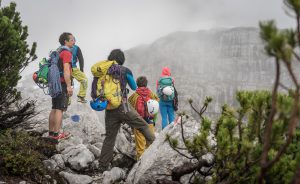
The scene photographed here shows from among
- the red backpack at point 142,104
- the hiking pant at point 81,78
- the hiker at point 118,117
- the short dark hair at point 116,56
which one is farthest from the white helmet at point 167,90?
the short dark hair at point 116,56

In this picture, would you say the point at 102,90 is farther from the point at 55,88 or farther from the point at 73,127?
the point at 73,127

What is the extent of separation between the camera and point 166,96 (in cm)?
1080

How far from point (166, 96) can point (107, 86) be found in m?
3.69

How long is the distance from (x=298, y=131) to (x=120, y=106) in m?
3.81

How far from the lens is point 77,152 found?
8.04m

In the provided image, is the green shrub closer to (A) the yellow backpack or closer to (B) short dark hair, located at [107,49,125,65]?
(A) the yellow backpack

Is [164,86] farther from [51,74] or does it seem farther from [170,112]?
[51,74]

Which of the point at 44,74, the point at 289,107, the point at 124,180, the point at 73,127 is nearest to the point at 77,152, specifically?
the point at 124,180

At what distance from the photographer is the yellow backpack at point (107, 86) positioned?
7.37 meters

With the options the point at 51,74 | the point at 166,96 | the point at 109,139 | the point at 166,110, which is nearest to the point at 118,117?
the point at 109,139

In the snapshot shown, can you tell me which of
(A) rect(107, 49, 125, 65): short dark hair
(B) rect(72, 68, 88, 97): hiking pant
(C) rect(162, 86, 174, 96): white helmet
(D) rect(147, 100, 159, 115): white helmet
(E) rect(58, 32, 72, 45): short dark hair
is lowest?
(D) rect(147, 100, 159, 115): white helmet

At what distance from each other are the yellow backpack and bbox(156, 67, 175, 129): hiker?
339cm

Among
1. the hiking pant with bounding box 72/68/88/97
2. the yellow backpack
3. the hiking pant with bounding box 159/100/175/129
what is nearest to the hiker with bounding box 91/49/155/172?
the yellow backpack

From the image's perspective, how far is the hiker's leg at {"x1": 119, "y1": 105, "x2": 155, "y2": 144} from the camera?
762 centimetres
